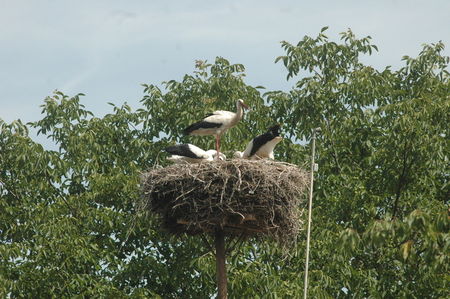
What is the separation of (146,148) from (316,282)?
16.4 ft

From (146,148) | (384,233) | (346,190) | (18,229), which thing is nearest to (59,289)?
(18,229)

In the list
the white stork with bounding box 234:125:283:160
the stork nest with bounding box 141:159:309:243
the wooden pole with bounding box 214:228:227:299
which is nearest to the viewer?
the stork nest with bounding box 141:159:309:243

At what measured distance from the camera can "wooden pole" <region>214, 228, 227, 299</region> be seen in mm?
14148

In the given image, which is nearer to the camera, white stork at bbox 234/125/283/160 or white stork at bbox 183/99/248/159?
white stork at bbox 234/125/283/160

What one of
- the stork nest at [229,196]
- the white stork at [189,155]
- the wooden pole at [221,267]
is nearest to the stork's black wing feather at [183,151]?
the white stork at [189,155]

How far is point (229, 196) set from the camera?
1358 centimetres

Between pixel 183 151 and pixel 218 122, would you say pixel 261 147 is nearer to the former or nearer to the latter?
pixel 218 122

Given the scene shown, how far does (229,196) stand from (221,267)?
46.2 inches

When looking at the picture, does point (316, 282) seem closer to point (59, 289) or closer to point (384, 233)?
point (59, 289)

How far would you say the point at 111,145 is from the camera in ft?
67.9

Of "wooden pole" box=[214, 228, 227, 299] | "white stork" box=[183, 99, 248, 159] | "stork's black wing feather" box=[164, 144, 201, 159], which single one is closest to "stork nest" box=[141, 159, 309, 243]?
"wooden pole" box=[214, 228, 227, 299]

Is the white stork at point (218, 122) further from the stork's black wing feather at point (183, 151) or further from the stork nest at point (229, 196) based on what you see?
the stork nest at point (229, 196)

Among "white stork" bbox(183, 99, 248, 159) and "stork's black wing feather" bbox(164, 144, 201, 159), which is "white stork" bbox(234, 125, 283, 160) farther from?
"white stork" bbox(183, 99, 248, 159)

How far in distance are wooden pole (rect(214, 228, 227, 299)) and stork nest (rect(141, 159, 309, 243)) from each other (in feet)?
0.50
